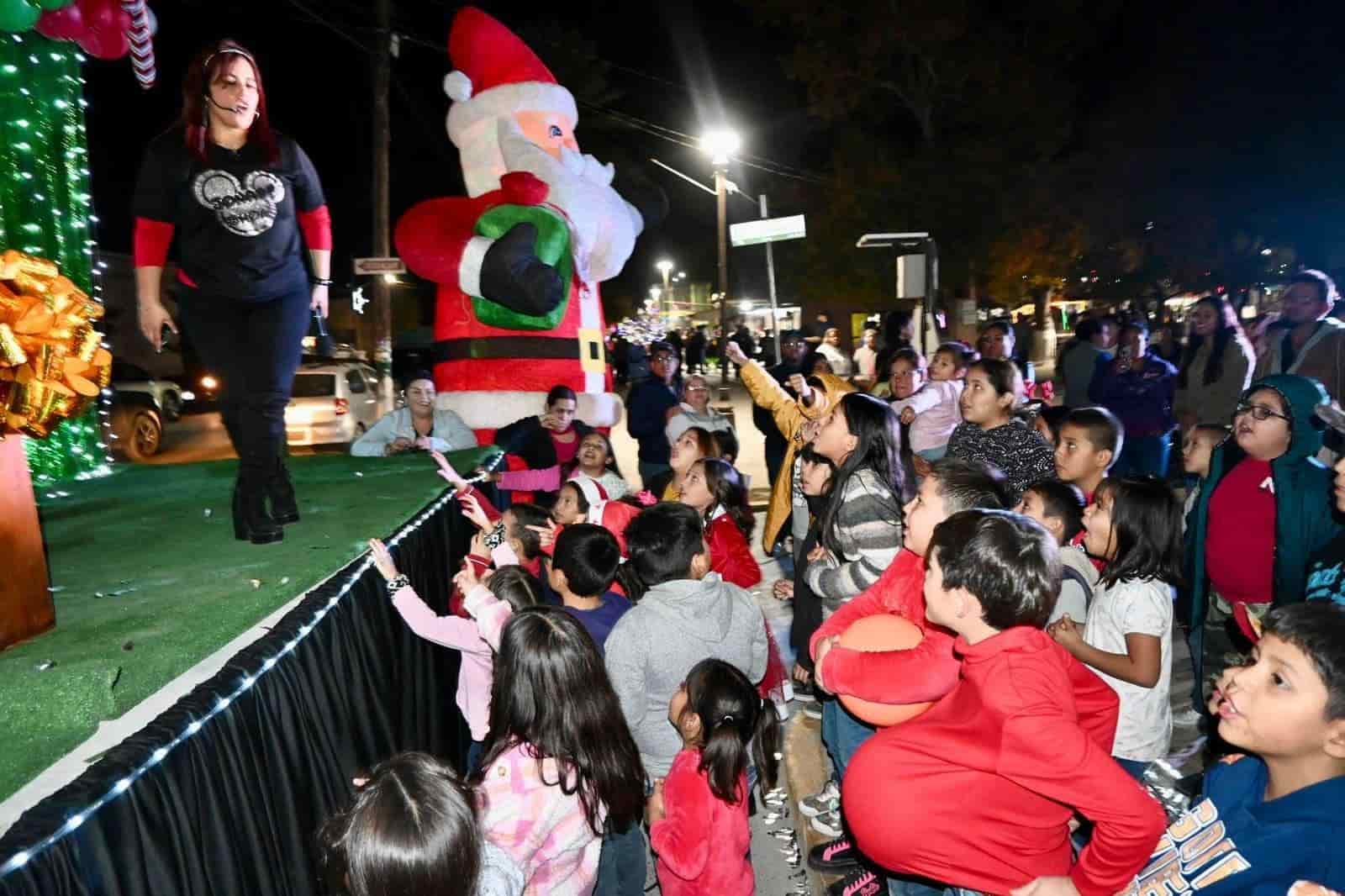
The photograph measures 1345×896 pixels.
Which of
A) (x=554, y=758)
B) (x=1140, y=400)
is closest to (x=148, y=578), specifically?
(x=554, y=758)

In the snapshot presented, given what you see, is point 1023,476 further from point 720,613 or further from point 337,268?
point 337,268

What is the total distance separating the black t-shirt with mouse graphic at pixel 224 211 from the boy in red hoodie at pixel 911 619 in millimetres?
2090

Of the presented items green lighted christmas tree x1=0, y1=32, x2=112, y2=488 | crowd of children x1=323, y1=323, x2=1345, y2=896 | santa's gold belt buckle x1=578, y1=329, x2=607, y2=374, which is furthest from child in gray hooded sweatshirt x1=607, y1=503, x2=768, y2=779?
santa's gold belt buckle x1=578, y1=329, x2=607, y2=374

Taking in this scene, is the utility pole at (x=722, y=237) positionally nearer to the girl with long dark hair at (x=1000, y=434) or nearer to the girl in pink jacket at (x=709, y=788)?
the girl with long dark hair at (x=1000, y=434)

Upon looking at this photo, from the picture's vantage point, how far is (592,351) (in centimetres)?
729

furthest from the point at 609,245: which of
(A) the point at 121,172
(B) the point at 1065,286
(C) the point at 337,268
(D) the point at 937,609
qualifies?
(B) the point at 1065,286

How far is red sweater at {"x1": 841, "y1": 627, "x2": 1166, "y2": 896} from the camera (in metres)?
1.74

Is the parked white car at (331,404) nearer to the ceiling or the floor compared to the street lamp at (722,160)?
nearer to the floor

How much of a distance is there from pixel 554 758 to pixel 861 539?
139cm

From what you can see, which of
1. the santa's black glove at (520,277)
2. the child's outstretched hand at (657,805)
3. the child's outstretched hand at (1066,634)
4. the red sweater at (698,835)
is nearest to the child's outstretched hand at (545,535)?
the child's outstretched hand at (657,805)

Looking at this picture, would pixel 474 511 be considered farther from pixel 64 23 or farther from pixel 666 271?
pixel 666 271

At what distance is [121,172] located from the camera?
18641mm

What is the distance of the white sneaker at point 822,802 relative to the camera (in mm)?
3693

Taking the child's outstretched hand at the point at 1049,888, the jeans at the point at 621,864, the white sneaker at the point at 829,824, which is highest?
the child's outstretched hand at the point at 1049,888
